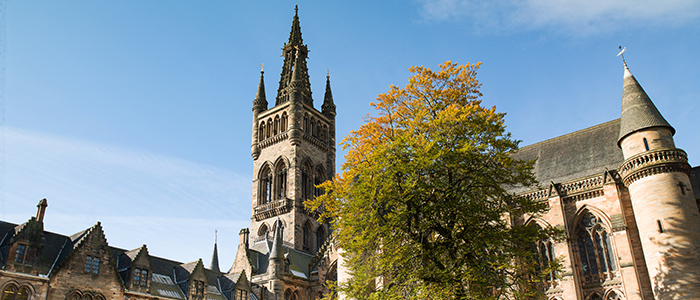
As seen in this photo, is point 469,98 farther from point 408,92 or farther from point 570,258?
point 570,258

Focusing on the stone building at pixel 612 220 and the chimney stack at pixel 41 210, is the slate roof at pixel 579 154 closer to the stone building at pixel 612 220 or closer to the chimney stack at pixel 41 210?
the stone building at pixel 612 220

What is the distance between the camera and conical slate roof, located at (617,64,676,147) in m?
25.4

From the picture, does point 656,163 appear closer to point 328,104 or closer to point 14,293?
point 14,293

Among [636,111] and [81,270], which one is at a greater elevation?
[636,111]

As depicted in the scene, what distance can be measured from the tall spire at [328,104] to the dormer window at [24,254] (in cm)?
3818

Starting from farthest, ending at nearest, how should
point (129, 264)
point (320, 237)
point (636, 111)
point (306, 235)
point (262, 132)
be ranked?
point (262, 132)
point (320, 237)
point (306, 235)
point (129, 264)
point (636, 111)

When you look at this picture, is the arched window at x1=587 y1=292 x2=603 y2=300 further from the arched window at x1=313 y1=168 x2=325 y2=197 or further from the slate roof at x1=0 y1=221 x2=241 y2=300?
the arched window at x1=313 y1=168 x2=325 y2=197

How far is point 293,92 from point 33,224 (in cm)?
3128

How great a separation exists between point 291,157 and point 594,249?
30969 mm

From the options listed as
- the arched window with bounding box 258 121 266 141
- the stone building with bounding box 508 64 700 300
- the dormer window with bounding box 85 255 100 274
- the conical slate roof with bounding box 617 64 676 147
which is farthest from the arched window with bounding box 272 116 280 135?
the conical slate roof with bounding box 617 64 676 147

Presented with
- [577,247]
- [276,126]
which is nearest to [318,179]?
[276,126]

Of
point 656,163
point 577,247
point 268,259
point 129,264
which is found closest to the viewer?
point 656,163

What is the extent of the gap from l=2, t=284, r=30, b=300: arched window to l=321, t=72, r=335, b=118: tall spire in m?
39.4

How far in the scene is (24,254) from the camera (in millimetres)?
24609
